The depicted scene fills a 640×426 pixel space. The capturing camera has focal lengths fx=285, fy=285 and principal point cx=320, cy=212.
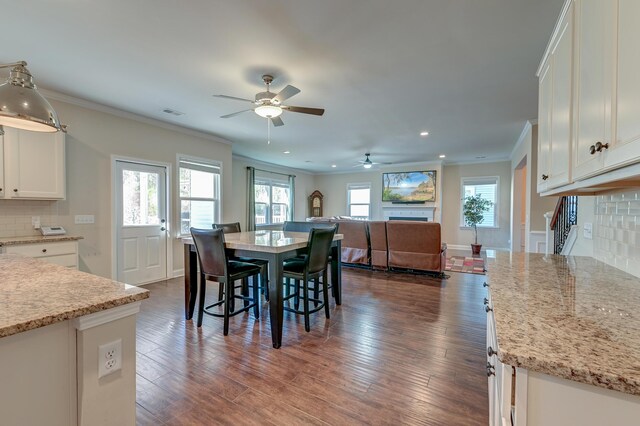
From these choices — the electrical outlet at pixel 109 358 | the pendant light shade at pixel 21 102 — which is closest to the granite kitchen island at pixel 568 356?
the electrical outlet at pixel 109 358

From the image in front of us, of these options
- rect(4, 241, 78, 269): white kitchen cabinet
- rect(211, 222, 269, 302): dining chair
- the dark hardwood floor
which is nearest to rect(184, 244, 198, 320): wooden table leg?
the dark hardwood floor

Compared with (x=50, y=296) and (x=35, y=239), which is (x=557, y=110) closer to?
(x=50, y=296)

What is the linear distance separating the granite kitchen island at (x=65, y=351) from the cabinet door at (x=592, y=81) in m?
1.81

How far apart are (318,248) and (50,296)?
2.07 meters

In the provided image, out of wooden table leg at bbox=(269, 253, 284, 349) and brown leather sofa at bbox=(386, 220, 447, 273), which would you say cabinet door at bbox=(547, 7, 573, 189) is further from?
brown leather sofa at bbox=(386, 220, 447, 273)

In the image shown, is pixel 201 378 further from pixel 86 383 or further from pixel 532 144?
pixel 532 144

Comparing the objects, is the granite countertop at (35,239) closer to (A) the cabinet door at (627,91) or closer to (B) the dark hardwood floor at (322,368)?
(B) the dark hardwood floor at (322,368)

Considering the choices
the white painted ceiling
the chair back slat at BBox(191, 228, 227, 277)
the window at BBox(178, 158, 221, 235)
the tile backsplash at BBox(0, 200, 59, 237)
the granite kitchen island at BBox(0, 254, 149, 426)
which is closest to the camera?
the granite kitchen island at BBox(0, 254, 149, 426)

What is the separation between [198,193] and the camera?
17.6ft

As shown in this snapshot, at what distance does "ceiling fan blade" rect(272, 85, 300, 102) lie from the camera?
2.68 meters

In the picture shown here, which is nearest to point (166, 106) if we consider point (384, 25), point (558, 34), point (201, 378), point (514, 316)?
point (384, 25)

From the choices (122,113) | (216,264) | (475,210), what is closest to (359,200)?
(475,210)

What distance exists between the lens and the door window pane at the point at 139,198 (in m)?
4.27

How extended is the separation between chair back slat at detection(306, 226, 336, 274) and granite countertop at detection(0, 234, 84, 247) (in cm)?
292
